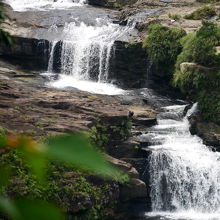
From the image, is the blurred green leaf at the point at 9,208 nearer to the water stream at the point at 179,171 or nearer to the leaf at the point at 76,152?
the leaf at the point at 76,152

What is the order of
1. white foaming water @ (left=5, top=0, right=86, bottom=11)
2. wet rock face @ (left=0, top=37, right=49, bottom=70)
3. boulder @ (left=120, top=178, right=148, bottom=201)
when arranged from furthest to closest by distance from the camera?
white foaming water @ (left=5, top=0, right=86, bottom=11) < wet rock face @ (left=0, top=37, right=49, bottom=70) < boulder @ (left=120, top=178, right=148, bottom=201)

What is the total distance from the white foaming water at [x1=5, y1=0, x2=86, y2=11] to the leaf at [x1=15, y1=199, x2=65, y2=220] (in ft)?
119

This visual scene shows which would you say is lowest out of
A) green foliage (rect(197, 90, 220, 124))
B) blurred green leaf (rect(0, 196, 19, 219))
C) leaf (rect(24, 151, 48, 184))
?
green foliage (rect(197, 90, 220, 124))

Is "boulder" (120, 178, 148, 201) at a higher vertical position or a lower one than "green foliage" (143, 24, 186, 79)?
lower

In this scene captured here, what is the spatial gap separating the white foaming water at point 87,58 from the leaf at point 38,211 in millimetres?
24221

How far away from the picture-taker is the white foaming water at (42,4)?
118 ft

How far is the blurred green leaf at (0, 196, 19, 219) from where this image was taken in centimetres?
62

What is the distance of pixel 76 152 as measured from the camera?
2.10 ft

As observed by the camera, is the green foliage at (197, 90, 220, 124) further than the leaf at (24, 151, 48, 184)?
Yes

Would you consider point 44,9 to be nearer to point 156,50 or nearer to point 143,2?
point 143,2

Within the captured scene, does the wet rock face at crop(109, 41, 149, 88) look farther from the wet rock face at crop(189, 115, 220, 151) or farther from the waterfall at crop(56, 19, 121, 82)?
the wet rock face at crop(189, 115, 220, 151)

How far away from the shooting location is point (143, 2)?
35344 millimetres

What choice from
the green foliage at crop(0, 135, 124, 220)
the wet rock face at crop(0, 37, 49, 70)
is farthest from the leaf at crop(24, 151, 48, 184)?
the wet rock face at crop(0, 37, 49, 70)

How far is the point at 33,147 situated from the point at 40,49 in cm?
2776
